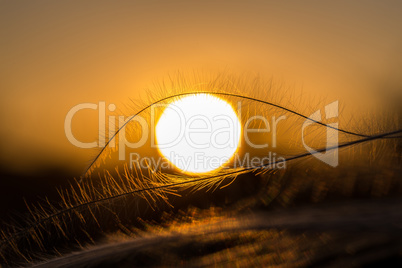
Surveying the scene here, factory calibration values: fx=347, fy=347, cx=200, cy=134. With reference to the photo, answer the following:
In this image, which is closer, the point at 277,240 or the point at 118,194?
the point at 277,240

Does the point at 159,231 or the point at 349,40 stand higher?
the point at 349,40

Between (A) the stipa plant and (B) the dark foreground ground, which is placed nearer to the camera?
(B) the dark foreground ground

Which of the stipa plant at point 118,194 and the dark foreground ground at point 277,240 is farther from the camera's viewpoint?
the stipa plant at point 118,194

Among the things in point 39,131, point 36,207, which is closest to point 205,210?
point 36,207

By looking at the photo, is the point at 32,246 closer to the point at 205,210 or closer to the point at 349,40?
the point at 205,210
